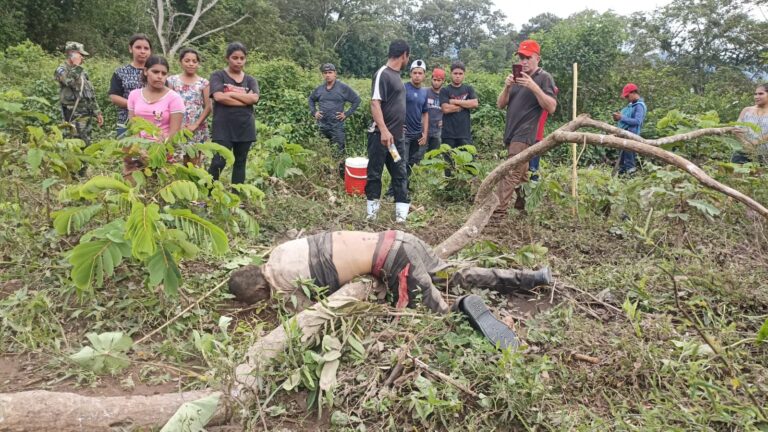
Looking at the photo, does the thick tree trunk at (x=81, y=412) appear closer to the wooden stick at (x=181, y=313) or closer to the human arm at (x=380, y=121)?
the wooden stick at (x=181, y=313)

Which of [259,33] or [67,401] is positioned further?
[259,33]

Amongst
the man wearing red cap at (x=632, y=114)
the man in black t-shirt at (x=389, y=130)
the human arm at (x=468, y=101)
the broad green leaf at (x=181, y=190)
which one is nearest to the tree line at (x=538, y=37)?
the man wearing red cap at (x=632, y=114)

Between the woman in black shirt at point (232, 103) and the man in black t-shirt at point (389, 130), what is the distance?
3.51 feet

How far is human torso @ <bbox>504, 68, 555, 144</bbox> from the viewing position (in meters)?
4.78

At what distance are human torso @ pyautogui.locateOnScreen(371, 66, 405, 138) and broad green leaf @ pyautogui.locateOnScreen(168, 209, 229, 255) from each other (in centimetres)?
230

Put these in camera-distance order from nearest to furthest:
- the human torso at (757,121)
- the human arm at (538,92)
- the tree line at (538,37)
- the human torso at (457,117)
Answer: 1. the human torso at (757,121)
2. the human arm at (538,92)
3. the human torso at (457,117)
4. the tree line at (538,37)

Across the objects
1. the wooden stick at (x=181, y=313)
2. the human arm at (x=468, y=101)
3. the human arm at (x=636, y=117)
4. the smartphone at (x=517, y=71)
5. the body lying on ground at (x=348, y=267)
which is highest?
the smartphone at (x=517, y=71)

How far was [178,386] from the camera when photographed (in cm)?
239

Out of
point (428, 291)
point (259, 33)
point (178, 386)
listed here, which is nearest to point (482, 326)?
point (428, 291)

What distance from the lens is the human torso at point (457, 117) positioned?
6473 mm

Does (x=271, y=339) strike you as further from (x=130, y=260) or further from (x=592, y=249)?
(x=592, y=249)

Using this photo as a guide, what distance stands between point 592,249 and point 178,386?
311 cm

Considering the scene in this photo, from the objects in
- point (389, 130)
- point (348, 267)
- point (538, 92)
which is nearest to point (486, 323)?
point (348, 267)

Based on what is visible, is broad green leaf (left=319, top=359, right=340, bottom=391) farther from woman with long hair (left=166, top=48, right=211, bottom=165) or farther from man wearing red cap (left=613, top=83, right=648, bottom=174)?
man wearing red cap (left=613, top=83, right=648, bottom=174)
